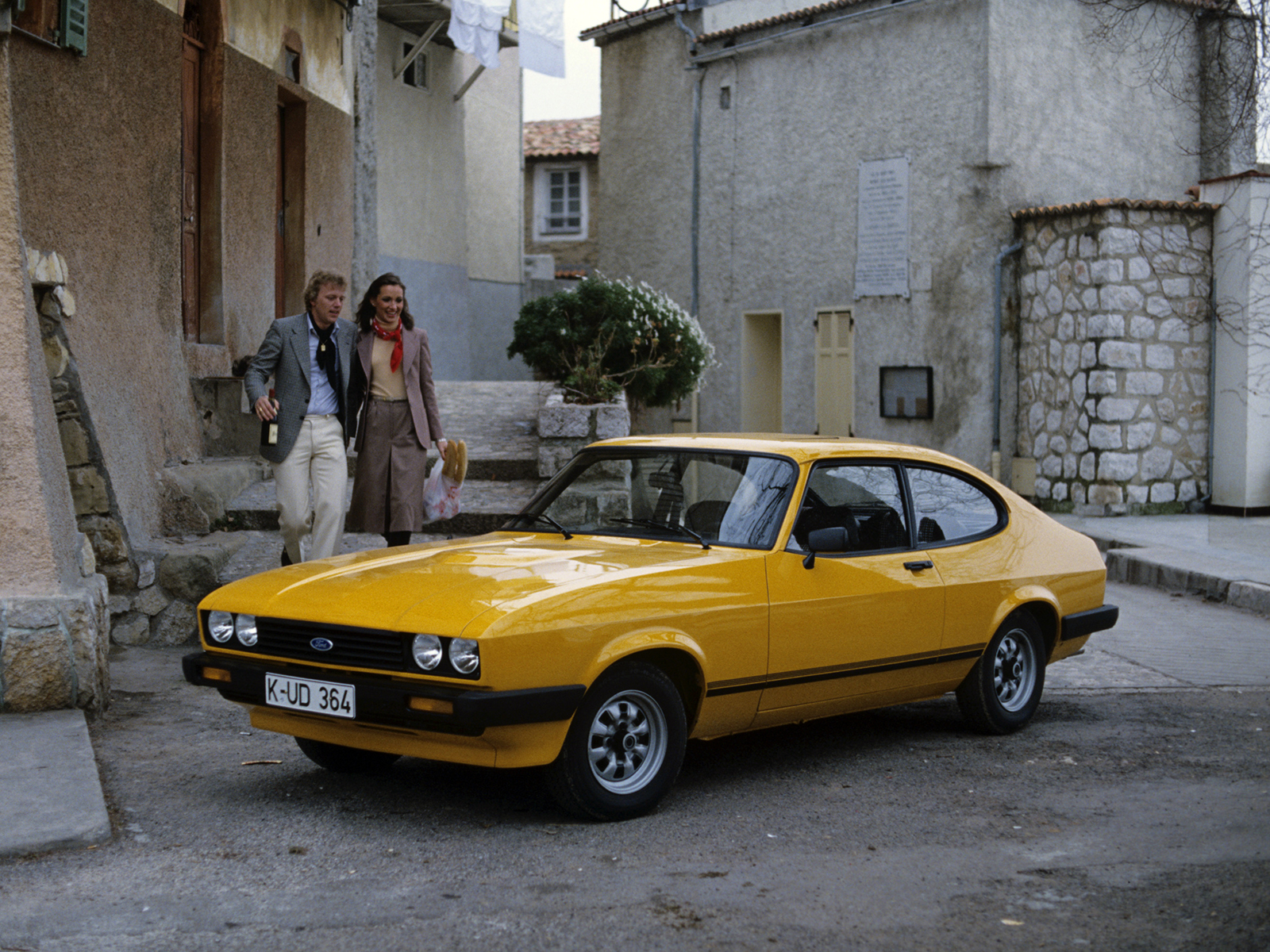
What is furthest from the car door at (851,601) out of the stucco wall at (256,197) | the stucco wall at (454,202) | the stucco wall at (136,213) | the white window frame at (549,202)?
the white window frame at (549,202)

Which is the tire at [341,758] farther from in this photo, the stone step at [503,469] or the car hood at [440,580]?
the stone step at [503,469]

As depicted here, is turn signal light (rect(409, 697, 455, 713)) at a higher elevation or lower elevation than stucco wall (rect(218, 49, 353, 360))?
lower

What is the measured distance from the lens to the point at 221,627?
4793mm

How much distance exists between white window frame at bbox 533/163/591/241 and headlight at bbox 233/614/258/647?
1149 inches

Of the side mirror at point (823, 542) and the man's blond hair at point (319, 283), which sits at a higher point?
the man's blond hair at point (319, 283)

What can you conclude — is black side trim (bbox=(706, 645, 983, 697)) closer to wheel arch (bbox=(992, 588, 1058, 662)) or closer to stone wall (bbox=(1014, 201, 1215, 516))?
wheel arch (bbox=(992, 588, 1058, 662))

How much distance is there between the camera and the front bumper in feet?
13.7

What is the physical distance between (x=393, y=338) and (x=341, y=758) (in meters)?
2.90

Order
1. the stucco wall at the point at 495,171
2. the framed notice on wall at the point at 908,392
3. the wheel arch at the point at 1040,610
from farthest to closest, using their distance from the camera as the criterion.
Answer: the stucco wall at the point at 495,171, the framed notice on wall at the point at 908,392, the wheel arch at the point at 1040,610

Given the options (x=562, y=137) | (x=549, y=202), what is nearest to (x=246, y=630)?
(x=549, y=202)

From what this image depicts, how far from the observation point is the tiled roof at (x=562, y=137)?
1286 inches

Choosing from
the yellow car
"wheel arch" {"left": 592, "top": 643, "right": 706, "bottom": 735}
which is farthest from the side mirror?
"wheel arch" {"left": 592, "top": 643, "right": 706, "bottom": 735}

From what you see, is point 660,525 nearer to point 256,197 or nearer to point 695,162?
point 256,197

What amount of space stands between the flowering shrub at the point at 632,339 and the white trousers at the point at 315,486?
6.93 metres
